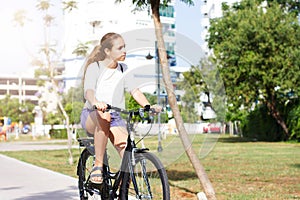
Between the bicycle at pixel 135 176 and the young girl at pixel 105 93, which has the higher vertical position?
the young girl at pixel 105 93

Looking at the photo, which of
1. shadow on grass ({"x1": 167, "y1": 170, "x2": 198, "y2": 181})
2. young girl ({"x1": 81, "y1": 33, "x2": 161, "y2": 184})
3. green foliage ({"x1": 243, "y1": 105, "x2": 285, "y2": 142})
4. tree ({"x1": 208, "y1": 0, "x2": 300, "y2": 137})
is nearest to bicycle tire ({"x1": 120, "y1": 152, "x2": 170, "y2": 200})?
young girl ({"x1": 81, "y1": 33, "x2": 161, "y2": 184})

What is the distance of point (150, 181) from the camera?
465 cm

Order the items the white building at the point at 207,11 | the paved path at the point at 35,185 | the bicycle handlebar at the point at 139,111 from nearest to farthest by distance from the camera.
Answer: the bicycle handlebar at the point at 139,111
the paved path at the point at 35,185
the white building at the point at 207,11

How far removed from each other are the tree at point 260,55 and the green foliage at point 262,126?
135 centimetres

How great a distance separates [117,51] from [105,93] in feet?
1.31

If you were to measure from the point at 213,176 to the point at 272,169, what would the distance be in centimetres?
182

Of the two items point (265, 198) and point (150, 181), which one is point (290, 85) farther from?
point (150, 181)

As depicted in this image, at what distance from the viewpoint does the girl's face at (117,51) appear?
4938mm

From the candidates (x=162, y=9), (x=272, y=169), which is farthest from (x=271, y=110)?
(x=162, y=9)

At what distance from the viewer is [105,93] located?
15.9 feet

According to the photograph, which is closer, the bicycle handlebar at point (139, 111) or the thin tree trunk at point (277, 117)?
the bicycle handlebar at point (139, 111)

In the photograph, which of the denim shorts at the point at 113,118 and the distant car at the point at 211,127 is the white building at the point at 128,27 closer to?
the denim shorts at the point at 113,118

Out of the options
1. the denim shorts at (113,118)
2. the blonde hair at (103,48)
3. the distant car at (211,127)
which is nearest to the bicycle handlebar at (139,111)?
the denim shorts at (113,118)

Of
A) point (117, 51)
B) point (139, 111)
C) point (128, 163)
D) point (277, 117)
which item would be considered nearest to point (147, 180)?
point (128, 163)
